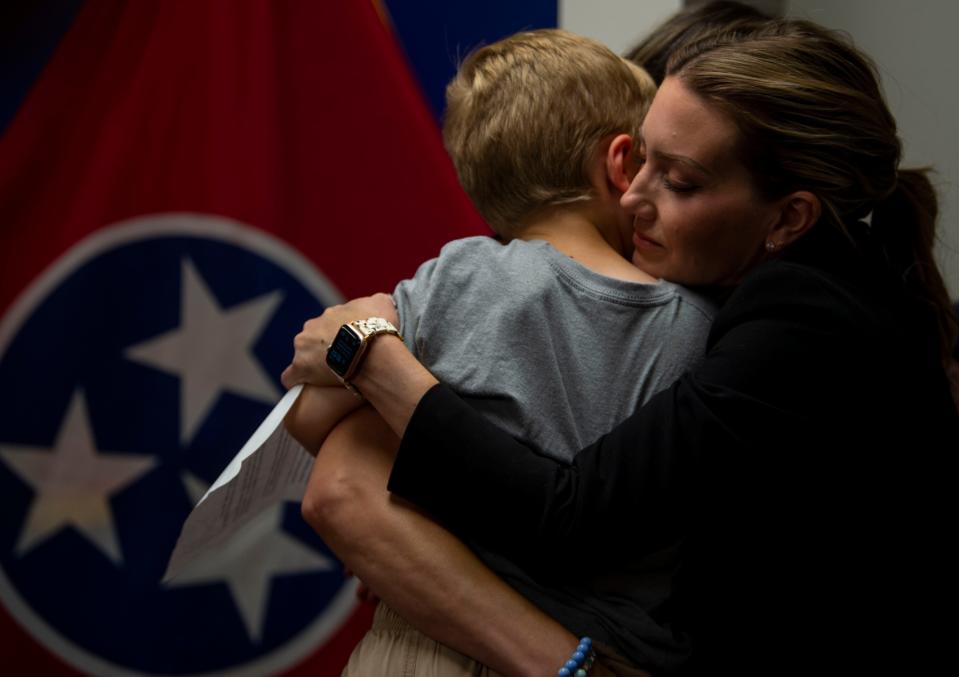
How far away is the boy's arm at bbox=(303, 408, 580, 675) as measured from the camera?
42.0 inches

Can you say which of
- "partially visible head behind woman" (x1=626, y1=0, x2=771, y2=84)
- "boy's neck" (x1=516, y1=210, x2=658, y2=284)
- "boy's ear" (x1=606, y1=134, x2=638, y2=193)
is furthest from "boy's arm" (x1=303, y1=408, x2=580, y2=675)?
"partially visible head behind woman" (x1=626, y1=0, x2=771, y2=84)

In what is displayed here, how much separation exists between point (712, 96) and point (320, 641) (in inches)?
56.3

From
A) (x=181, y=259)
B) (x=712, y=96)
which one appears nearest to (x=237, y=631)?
(x=181, y=259)

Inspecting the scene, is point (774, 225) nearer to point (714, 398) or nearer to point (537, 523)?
point (714, 398)

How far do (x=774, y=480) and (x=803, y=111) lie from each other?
37 centimetres

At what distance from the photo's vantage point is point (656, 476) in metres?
0.98

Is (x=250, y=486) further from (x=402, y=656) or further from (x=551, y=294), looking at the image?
(x=551, y=294)

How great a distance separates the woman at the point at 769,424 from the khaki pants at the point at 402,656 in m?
0.15

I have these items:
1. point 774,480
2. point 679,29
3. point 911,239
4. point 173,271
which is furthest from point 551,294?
point 173,271

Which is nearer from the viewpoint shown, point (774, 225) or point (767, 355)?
point (767, 355)

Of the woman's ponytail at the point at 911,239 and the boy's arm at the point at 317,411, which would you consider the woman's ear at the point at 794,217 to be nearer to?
the woman's ponytail at the point at 911,239

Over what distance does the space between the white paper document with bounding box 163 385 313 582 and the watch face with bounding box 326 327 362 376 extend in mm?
104

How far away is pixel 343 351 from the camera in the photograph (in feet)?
3.66

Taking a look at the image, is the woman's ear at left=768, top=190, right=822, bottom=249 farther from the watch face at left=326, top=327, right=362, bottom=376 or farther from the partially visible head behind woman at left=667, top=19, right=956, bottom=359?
the watch face at left=326, top=327, right=362, bottom=376
